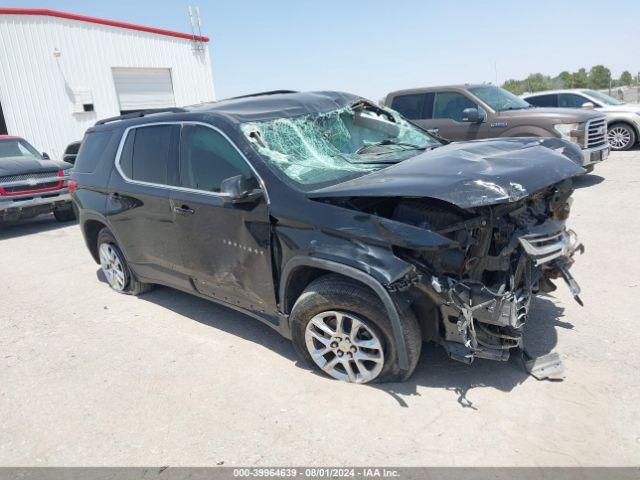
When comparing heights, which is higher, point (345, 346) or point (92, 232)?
point (92, 232)

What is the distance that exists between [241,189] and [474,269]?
1598mm

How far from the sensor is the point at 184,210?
13.0ft

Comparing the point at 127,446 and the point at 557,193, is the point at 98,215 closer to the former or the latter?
the point at 127,446

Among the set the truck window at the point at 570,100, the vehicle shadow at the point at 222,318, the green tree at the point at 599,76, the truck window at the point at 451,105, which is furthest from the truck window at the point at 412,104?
the green tree at the point at 599,76

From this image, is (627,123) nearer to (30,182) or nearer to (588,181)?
(588,181)

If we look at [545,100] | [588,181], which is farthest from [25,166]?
[545,100]

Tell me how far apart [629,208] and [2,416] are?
7741mm

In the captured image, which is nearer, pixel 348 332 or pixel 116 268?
pixel 348 332

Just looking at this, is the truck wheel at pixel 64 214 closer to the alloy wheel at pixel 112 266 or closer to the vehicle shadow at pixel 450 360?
the alloy wheel at pixel 112 266

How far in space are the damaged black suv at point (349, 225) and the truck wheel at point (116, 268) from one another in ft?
2.42

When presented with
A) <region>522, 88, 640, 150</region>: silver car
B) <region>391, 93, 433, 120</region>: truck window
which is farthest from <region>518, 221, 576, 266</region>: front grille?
<region>522, 88, 640, 150</region>: silver car

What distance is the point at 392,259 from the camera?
2.87 metres

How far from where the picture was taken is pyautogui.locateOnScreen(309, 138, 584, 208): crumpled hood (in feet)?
9.32

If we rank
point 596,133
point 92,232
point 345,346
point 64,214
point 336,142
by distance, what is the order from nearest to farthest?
point 345,346
point 336,142
point 92,232
point 596,133
point 64,214
